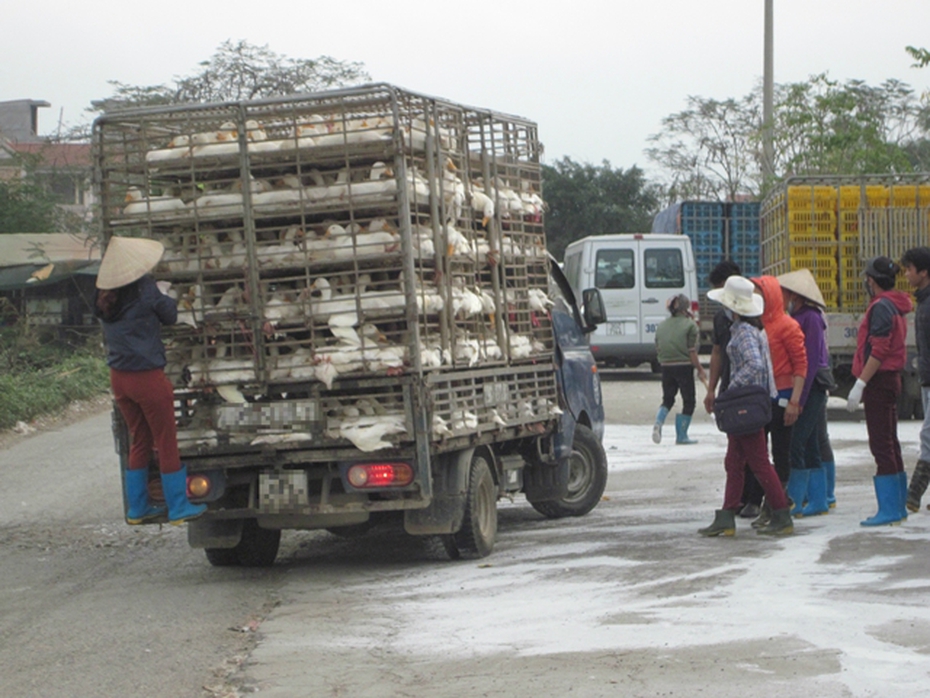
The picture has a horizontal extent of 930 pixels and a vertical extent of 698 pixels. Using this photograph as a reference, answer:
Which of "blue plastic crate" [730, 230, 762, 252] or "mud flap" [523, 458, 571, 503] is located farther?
"blue plastic crate" [730, 230, 762, 252]

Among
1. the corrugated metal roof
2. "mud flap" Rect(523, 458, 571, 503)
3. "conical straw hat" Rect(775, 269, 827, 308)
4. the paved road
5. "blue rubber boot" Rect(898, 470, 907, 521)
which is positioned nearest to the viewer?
the paved road

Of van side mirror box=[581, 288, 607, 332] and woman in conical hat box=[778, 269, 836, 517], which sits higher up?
van side mirror box=[581, 288, 607, 332]

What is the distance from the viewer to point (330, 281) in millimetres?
8156

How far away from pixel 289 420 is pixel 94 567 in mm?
2138

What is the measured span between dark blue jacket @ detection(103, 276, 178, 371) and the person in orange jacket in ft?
13.2

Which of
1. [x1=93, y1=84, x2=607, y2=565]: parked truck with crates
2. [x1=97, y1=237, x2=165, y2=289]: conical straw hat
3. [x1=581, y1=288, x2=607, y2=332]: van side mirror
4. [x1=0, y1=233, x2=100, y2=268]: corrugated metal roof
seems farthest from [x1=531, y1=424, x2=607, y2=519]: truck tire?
[x1=0, y1=233, x2=100, y2=268]: corrugated metal roof

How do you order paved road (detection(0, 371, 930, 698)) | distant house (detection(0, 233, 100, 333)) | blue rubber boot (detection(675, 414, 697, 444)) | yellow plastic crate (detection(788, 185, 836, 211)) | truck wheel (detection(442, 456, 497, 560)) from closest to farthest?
paved road (detection(0, 371, 930, 698)) → truck wheel (detection(442, 456, 497, 560)) → blue rubber boot (detection(675, 414, 697, 444)) → yellow plastic crate (detection(788, 185, 836, 211)) → distant house (detection(0, 233, 100, 333))

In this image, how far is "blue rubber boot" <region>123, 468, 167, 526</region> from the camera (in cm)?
835

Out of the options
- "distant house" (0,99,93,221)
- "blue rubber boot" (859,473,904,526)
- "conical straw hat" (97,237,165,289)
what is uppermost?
"distant house" (0,99,93,221)

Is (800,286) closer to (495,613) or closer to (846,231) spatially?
(495,613)

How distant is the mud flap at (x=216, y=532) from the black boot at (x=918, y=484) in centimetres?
451

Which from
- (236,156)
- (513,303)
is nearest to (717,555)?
(513,303)

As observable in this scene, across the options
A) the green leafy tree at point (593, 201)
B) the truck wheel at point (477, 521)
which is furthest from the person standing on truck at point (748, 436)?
the green leafy tree at point (593, 201)

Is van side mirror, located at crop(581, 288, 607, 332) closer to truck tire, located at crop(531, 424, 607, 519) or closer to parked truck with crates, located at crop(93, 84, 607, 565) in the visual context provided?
truck tire, located at crop(531, 424, 607, 519)
